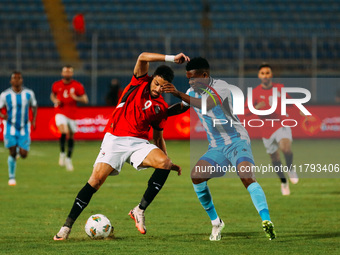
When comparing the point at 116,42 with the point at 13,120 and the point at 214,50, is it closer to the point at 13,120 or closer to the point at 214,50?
the point at 214,50

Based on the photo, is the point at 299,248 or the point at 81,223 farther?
the point at 81,223

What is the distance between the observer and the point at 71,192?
11.9m

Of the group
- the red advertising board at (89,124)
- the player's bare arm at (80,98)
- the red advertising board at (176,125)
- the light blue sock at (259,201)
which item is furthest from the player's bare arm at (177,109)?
the red advertising board at (89,124)

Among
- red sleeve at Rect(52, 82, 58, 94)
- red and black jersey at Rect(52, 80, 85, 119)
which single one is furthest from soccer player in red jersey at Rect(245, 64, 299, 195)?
red sleeve at Rect(52, 82, 58, 94)

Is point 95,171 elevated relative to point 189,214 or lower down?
elevated

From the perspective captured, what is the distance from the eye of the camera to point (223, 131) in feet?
24.9

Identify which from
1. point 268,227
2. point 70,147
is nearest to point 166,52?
point 70,147

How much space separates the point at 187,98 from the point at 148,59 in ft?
1.85

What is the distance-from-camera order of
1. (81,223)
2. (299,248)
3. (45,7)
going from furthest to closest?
(45,7) < (81,223) < (299,248)

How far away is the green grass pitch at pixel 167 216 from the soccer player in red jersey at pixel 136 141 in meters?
0.44

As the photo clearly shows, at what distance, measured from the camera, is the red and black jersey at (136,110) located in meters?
7.57

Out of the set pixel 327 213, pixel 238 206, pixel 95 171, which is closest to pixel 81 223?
pixel 95 171

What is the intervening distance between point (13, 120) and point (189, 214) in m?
5.24

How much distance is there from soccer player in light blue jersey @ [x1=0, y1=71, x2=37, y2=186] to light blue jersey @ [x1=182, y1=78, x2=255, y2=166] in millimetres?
6518
